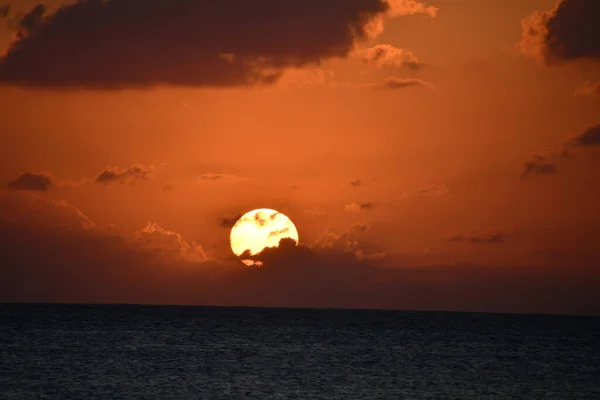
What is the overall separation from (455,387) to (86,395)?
3075 cm

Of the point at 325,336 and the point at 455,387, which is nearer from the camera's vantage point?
the point at 455,387

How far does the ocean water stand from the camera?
69438 millimetres

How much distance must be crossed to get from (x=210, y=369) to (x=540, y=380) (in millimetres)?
31527

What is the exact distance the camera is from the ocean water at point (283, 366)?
69438mm

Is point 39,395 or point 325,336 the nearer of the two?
point 39,395

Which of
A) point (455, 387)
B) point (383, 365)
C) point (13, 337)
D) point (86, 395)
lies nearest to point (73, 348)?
point (13, 337)

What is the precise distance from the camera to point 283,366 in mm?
90500

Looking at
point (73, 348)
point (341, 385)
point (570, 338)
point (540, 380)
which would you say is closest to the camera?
point (341, 385)

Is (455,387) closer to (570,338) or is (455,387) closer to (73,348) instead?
(73,348)

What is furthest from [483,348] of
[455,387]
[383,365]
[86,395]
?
[86,395]

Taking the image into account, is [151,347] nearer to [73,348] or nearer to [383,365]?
[73,348]

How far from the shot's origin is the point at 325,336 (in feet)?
493

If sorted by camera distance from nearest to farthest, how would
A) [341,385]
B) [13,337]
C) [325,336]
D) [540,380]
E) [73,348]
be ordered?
1. [341,385]
2. [540,380]
3. [73,348]
4. [13,337]
5. [325,336]

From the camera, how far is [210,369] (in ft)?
280
